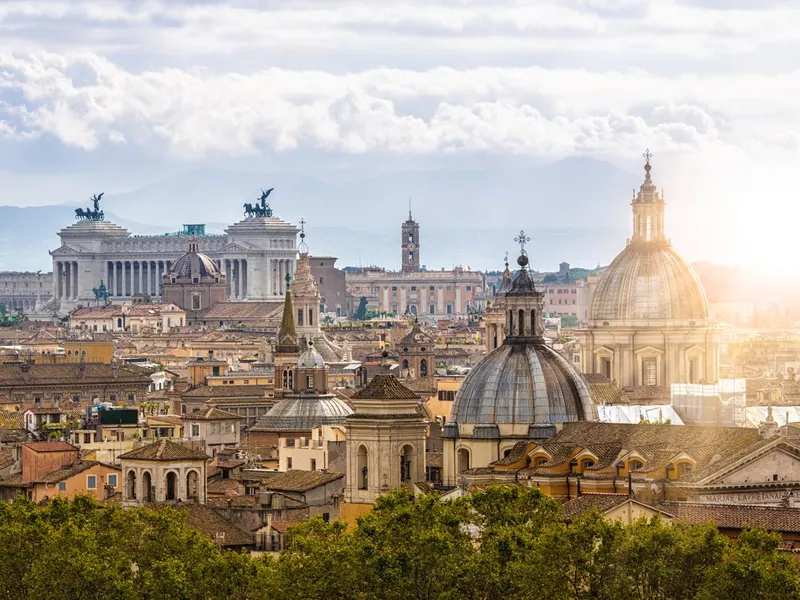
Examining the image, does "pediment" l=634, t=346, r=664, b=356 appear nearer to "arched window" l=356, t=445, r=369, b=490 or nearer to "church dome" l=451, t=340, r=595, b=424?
"church dome" l=451, t=340, r=595, b=424

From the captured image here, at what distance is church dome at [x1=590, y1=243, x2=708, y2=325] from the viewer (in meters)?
103

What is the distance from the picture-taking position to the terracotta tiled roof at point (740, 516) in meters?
52.9

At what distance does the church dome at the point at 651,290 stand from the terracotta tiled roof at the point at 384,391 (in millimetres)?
35527

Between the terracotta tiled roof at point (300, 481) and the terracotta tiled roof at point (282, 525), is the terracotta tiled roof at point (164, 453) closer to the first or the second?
the terracotta tiled roof at point (300, 481)

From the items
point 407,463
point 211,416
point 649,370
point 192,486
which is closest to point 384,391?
point 407,463

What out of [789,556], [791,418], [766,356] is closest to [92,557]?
[789,556]

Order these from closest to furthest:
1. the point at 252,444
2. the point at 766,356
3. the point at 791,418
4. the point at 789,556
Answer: the point at 789,556
the point at 791,418
the point at 252,444
the point at 766,356

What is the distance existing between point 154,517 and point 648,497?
9.72 m

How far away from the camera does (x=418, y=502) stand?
5788 centimetres

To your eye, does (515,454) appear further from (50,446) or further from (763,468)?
(50,446)

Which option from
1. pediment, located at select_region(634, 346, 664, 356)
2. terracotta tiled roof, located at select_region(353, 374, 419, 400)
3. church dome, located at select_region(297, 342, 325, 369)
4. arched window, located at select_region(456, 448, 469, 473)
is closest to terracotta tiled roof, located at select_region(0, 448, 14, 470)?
terracotta tiled roof, located at select_region(353, 374, 419, 400)

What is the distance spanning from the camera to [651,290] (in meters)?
104

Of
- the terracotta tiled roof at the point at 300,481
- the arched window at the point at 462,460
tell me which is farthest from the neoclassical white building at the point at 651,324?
the arched window at the point at 462,460

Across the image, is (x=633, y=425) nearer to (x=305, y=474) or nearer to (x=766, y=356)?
(x=305, y=474)
